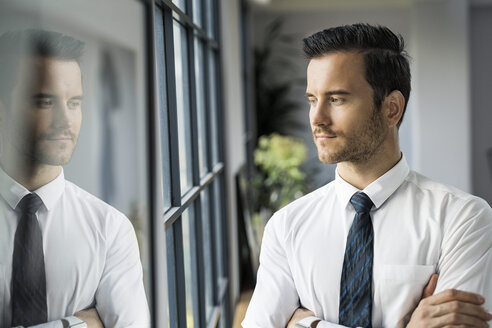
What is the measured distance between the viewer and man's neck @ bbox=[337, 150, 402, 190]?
1.37m

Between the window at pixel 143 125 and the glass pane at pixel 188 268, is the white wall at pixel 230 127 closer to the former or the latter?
the window at pixel 143 125

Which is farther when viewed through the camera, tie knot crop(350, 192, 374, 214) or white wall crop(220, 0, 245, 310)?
white wall crop(220, 0, 245, 310)

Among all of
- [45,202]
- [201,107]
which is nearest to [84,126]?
[45,202]

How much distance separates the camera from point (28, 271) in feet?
2.42

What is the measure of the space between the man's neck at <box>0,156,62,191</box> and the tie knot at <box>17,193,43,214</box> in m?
0.01

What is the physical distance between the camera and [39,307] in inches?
29.9

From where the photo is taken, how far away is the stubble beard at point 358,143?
129 cm

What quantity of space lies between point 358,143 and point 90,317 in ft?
2.27

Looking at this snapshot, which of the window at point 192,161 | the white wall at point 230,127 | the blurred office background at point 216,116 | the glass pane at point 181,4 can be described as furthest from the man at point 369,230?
the white wall at point 230,127

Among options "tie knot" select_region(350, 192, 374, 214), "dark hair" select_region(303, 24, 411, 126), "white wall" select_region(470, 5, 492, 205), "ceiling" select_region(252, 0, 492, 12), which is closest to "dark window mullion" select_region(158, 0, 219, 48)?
"dark hair" select_region(303, 24, 411, 126)

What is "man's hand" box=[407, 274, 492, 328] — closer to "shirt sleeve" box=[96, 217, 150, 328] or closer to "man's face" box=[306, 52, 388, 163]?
"man's face" box=[306, 52, 388, 163]

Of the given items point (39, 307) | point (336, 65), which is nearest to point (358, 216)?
point (336, 65)

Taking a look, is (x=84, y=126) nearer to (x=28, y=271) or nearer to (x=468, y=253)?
(x=28, y=271)

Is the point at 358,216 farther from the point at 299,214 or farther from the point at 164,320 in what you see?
the point at 164,320
